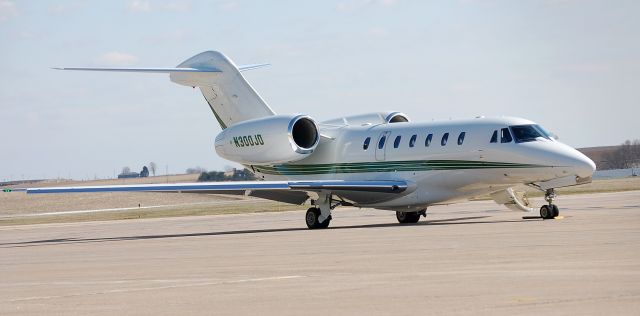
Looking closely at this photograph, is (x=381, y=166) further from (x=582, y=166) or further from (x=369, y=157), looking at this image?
(x=582, y=166)

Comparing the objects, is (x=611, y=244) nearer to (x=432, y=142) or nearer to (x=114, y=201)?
(x=432, y=142)

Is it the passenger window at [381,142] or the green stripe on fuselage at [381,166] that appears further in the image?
the passenger window at [381,142]

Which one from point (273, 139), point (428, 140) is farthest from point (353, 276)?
point (273, 139)

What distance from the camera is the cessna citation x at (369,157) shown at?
2817cm

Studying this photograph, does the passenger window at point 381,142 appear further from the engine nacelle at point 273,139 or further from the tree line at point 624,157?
the tree line at point 624,157

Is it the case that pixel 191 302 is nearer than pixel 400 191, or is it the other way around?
pixel 191 302

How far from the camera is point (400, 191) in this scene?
30578 mm

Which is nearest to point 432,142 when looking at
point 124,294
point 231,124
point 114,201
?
Answer: point 231,124

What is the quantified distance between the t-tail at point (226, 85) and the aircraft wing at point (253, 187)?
6.83 m

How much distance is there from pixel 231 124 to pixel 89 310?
26078 mm

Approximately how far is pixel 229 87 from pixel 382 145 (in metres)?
7.07

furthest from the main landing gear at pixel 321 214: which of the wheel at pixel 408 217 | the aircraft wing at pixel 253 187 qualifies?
the wheel at pixel 408 217

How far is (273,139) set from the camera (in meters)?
33.1

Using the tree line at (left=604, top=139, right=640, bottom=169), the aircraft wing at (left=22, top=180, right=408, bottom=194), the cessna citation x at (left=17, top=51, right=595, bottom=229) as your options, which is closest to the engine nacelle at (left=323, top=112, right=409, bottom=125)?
the cessna citation x at (left=17, top=51, right=595, bottom=229)
